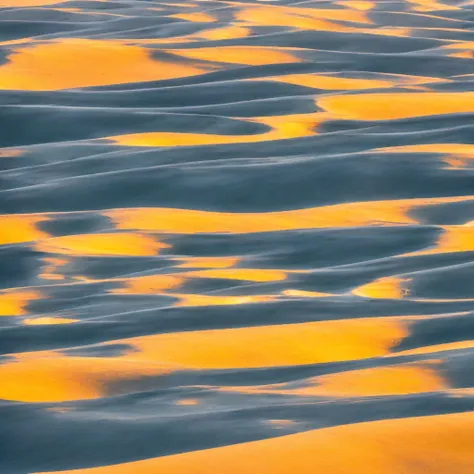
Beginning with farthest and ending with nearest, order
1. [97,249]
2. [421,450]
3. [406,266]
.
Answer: [97,249] < [406,266] < [421,450]

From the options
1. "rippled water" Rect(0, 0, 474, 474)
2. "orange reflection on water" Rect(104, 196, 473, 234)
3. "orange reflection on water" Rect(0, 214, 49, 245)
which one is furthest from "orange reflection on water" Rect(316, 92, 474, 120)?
"orange reflection on water" Rect(0, 214, 49, 245)

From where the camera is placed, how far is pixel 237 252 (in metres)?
2.70

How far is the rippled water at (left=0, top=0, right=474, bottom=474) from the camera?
1.63 m

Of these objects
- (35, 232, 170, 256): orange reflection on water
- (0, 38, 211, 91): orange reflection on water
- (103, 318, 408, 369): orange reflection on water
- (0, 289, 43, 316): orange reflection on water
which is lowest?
(0, 38, 211, 91): orange reflection on water

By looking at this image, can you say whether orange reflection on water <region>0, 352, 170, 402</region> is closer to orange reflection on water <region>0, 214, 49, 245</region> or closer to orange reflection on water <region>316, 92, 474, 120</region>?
orange reflection on water <region>0, 214, 49, 245</region>

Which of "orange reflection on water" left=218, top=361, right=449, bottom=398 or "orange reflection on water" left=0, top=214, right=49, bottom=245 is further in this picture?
"orange reflection on water" left=0, top=214, right=49, bottom=245

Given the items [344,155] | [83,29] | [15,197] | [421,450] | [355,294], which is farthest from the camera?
[83,29]

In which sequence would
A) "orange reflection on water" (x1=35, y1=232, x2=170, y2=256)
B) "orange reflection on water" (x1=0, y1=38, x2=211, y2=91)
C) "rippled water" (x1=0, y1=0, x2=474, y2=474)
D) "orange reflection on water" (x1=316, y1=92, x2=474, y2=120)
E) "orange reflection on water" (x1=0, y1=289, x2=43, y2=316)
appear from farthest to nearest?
"orange reflection on water" (x1=0, y1=38, x2=211, y2=91)
"orange reflection on water" (x1=316, y1=92, x2=474, y2=120)
"orange reflection on water" (x1=35, y1=232, x2=170, y2=256)
"orange reflection on water" (x1=0, y1=289, x2=43, y2=316)
"rippled water" (x1=0, y1=0, x2=474, y2=474)

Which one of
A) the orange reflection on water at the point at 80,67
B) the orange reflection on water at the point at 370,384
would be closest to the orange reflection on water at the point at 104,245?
the orange reflection on water at the point at 370,384

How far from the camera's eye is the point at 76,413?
173 centimetres

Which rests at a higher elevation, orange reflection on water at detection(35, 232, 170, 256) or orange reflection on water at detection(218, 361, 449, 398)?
orange reflection on water at detection(218, 361, 449, 398)

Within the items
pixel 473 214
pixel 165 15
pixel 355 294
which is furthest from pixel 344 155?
pixel 165 15

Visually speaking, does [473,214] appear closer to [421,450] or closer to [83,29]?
[421,450]

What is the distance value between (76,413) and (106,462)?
0.19 m
